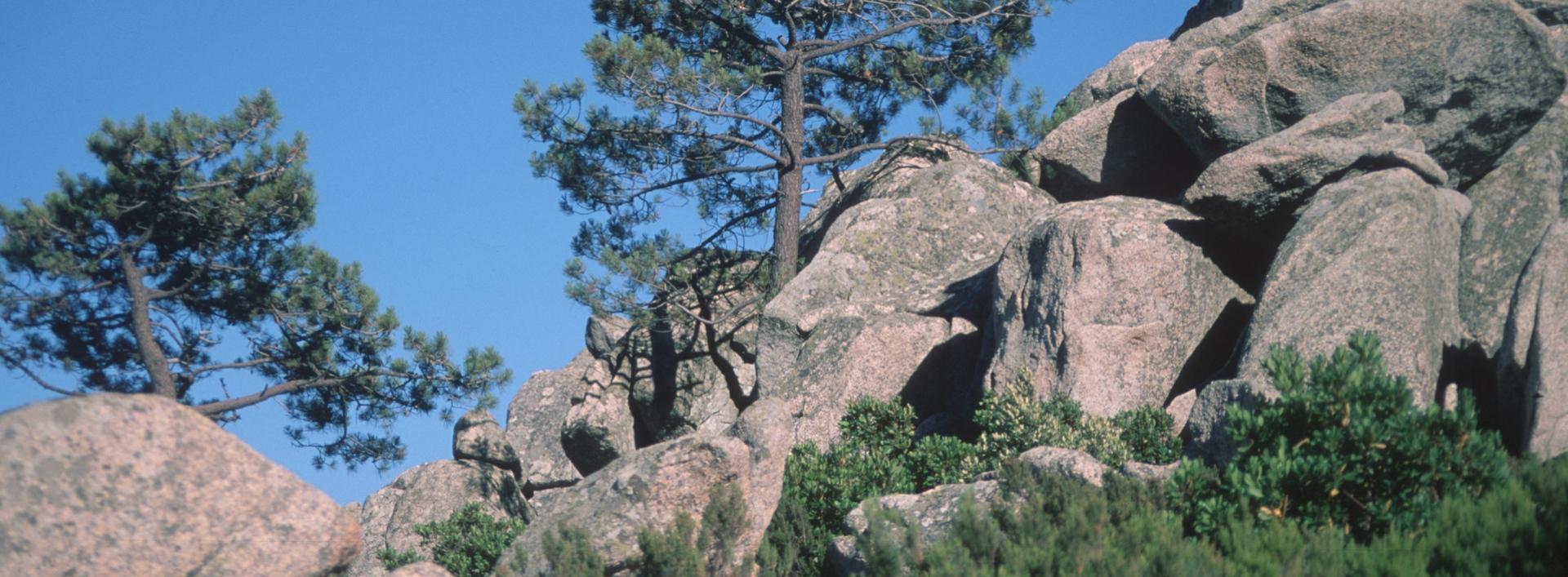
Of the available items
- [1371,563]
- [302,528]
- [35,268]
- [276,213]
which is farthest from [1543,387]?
[35,268]

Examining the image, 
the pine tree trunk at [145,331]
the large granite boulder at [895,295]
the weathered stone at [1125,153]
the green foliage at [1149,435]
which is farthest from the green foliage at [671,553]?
the pine tree trunk at [145,331]

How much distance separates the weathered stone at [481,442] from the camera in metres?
21.0

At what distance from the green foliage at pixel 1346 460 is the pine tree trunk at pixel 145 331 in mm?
16278

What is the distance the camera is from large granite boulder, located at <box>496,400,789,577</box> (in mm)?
10609

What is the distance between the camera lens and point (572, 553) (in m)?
10.2

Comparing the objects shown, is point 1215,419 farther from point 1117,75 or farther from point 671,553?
point 1117,75

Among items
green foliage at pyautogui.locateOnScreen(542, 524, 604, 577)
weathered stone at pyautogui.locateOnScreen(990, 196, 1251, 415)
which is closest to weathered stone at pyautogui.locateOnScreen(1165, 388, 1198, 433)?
weathered stone at pyautogui.locateOnScreen(990, 196, 1251, 415)

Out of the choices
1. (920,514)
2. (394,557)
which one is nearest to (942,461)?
(920,514)

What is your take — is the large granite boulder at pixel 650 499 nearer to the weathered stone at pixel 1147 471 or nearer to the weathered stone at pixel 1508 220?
the weathered stone at pixel 1147 471

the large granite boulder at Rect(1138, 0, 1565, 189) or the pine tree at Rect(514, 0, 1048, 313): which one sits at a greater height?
A: the pine tree at Rect(514, 0, 1048, 313)

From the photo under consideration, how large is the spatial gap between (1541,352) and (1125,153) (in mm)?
8788

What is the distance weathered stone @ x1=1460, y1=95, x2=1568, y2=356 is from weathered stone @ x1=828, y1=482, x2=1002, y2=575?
6787mm

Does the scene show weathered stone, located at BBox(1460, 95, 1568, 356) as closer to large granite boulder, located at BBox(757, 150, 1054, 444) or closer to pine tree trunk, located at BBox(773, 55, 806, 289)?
large granite boulder, located at BBox(757, 150, 1054, 444)

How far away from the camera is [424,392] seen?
2173cm
